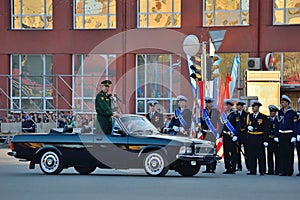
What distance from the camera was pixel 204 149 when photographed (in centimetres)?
1917

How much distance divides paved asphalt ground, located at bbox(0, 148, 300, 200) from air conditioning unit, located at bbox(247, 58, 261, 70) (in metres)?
21.9

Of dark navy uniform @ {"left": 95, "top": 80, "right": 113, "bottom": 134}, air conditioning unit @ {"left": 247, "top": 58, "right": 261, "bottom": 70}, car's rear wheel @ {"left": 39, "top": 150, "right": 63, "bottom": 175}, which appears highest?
air conditioning unit @ {"left": 247, "top": 58, "right": 261, "bottom": 70}

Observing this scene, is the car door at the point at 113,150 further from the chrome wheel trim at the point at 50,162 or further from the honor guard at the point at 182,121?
the honor guard at the point at 182,121

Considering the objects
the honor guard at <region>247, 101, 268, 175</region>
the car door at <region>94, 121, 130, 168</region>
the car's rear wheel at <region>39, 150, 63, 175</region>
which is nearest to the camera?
the car door at <region>94, 121, 130, 168</region>

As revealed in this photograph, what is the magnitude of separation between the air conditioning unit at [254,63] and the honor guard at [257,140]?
21.6m

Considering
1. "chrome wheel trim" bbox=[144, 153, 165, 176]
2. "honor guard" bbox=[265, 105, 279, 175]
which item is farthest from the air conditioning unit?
"chrome wheel trim" bbox=[144, 153, 165, 176]

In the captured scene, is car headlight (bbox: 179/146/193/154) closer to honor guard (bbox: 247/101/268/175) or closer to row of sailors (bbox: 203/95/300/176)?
row of sailors (bbox: 203/95/300/176)

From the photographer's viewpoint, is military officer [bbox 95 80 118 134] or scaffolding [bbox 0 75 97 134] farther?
scaffolding [bbox 0 75 97 134]

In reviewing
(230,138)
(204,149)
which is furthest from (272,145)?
(204,149)

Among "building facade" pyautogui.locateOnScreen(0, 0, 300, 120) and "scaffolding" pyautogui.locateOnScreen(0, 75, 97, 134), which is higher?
"building facade" pyautogui.locateOnScreen(0, 0, 300, 120)

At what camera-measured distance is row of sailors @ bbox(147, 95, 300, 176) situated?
2041cm
